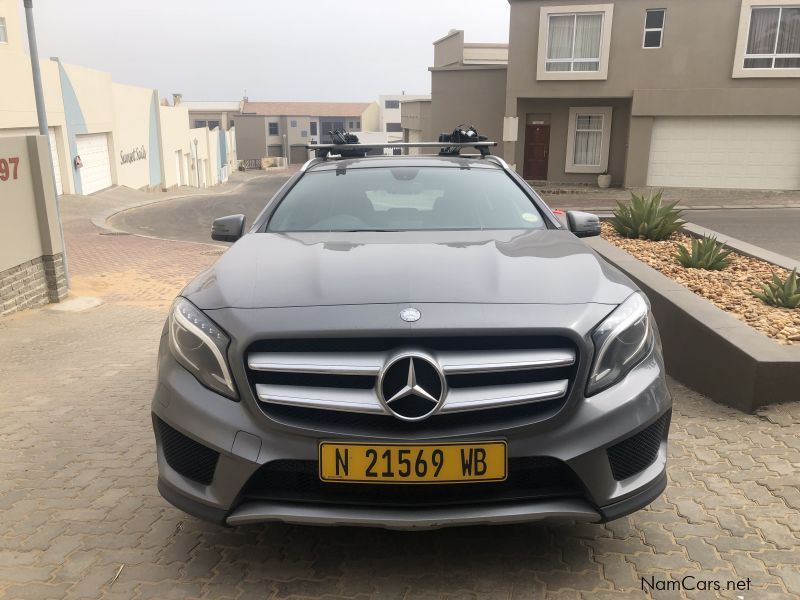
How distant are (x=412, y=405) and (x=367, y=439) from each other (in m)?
0.19

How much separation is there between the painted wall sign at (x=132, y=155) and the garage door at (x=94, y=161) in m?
1.49

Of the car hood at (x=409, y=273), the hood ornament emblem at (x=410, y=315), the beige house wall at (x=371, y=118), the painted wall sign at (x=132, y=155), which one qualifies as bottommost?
the painted wall sign at (x=132, y=155)

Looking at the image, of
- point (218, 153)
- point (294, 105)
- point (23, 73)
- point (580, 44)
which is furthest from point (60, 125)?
point (294, 105)

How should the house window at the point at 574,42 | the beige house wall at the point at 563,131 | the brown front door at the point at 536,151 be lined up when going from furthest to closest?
the brown front door at the point at 536,151
the beige house wall at the point at 563,131
the house window at the point at 574,42

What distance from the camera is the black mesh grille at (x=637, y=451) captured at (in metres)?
2.43

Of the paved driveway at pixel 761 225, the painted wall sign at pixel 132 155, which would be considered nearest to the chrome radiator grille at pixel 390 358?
the paved driveway at pixel 761 225

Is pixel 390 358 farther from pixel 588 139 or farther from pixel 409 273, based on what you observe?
pixel 588 139

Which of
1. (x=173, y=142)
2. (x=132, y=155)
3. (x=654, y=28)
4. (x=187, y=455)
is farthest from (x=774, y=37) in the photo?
(x=173, y=142)

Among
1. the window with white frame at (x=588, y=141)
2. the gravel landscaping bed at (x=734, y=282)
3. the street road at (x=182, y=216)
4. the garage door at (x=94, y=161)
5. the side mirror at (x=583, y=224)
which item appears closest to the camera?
the side mirror at (x=583, y=224)

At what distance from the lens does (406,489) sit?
7.88 ft

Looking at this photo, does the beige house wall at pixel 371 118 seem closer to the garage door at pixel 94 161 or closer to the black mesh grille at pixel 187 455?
the garage door at pixel 94 161

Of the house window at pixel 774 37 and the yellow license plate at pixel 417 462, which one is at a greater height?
the house window at pixel 774 37

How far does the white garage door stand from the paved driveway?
494cm

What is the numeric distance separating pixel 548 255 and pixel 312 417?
52.4 inches
